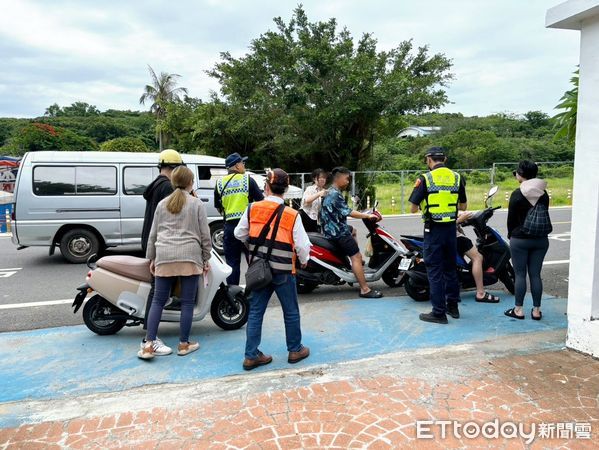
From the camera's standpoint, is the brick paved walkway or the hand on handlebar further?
the hand on handlebar

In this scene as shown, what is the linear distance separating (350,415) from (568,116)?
175 inches

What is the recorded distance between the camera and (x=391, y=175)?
20141mm

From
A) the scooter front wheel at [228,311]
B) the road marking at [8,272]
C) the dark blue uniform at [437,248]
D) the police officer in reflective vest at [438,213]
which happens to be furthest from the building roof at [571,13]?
the road marking at [8,272]

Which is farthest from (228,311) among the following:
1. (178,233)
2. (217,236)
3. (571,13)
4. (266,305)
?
(217,236)

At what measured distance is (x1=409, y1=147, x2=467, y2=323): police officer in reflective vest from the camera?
468cm

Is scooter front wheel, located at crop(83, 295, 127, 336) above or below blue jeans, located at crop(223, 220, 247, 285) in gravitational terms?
below

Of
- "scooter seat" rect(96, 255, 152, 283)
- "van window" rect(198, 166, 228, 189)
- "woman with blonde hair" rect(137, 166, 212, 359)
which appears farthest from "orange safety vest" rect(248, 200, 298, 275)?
"van window" rect(198, 166, 228, 189)

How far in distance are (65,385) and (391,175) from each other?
58.3 feet

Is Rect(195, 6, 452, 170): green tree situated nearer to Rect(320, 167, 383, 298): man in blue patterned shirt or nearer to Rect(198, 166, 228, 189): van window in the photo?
Rect(198, 166, 228, 189): van window

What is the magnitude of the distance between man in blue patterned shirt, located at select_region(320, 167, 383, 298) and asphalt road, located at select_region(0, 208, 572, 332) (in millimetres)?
371

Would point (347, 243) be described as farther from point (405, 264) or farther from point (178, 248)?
point (178, 248)

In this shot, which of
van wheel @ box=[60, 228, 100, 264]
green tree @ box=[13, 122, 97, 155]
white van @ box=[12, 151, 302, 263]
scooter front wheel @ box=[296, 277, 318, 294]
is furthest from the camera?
green tree @ box=[13, 122, 97, 155]

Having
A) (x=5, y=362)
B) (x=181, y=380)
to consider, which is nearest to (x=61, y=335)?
(x=5, y=362)

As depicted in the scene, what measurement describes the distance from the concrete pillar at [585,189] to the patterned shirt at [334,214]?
242 cm
